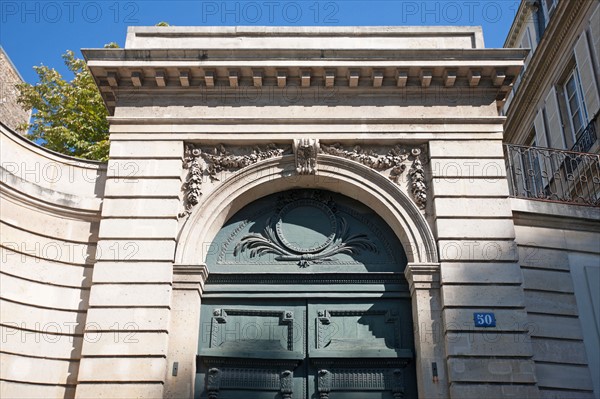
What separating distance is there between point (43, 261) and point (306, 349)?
413 centimetres

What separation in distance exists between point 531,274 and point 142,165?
6217 millimetres

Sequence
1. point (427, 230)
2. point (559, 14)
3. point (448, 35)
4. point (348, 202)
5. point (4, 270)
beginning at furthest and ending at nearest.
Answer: point (559, 14) → point (448, 35) → point (348, 202) → point (427, 230) → point (4, 270)

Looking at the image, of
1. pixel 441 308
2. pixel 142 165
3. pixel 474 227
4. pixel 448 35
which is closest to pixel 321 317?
pixel 441 308

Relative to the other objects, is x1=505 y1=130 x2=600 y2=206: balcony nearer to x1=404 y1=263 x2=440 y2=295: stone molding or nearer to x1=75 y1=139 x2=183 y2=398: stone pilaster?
x1=404 y1=263 x2=440 y2=295: stone molding

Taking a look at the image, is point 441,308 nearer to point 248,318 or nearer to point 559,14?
point 248,318

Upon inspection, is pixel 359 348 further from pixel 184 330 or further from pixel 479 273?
pixel 184 330

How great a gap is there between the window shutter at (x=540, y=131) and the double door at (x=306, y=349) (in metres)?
9.41

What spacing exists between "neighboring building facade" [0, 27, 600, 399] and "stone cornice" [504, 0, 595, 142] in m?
5.53

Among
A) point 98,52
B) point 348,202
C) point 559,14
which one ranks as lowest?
point 348,202

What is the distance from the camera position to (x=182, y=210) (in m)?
10.3

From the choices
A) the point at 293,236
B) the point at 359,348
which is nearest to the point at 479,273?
the point at 359,348

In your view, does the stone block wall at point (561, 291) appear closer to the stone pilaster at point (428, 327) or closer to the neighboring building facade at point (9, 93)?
the stone pilaster at point (428, 327)

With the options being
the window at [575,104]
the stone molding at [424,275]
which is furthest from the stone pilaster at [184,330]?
the window at [575,104]

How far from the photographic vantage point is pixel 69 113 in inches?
722
